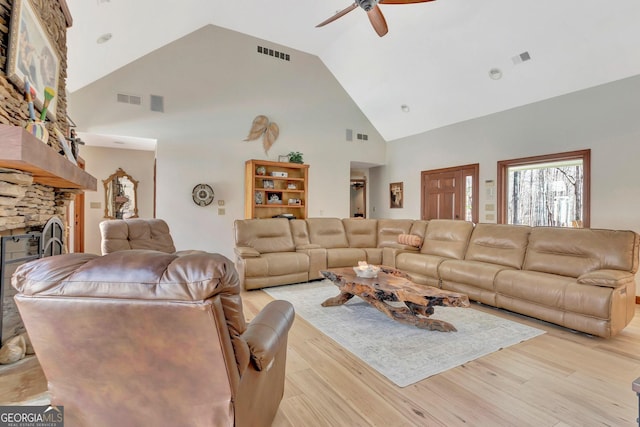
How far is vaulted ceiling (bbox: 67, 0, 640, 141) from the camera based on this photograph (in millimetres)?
3561

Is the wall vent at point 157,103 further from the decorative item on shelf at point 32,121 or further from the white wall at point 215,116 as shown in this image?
the decorative item on shelf at point 32,121

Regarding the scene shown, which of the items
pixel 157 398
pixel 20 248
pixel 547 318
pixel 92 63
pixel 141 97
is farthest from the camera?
pixel 141 97

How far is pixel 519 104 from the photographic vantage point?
4.92 metres

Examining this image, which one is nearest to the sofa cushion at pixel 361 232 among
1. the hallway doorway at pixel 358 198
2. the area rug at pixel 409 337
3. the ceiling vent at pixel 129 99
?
the area rug at pixel 409 337

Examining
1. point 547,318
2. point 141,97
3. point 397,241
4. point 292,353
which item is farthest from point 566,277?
point 141,97

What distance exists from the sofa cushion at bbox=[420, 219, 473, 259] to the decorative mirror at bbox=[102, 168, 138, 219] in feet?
19.2

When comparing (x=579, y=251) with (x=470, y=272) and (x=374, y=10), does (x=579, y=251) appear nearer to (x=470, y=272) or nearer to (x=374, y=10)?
(x=470, y=272)

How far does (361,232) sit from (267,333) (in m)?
4.38

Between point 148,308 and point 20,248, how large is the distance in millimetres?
2275

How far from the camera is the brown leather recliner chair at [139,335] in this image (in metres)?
0.86

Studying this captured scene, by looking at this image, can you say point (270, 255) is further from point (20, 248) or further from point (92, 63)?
point (92, 63)

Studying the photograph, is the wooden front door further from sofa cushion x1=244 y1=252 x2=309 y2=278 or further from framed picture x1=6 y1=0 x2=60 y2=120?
framed picture x1=6 y1=0 x2=60 y2=120

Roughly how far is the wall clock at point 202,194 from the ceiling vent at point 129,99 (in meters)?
1.60

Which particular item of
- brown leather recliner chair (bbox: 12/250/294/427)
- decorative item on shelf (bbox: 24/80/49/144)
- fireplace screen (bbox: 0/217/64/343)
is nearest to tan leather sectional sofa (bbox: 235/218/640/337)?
fireplace screen (bbox: 0/217/64/343)
